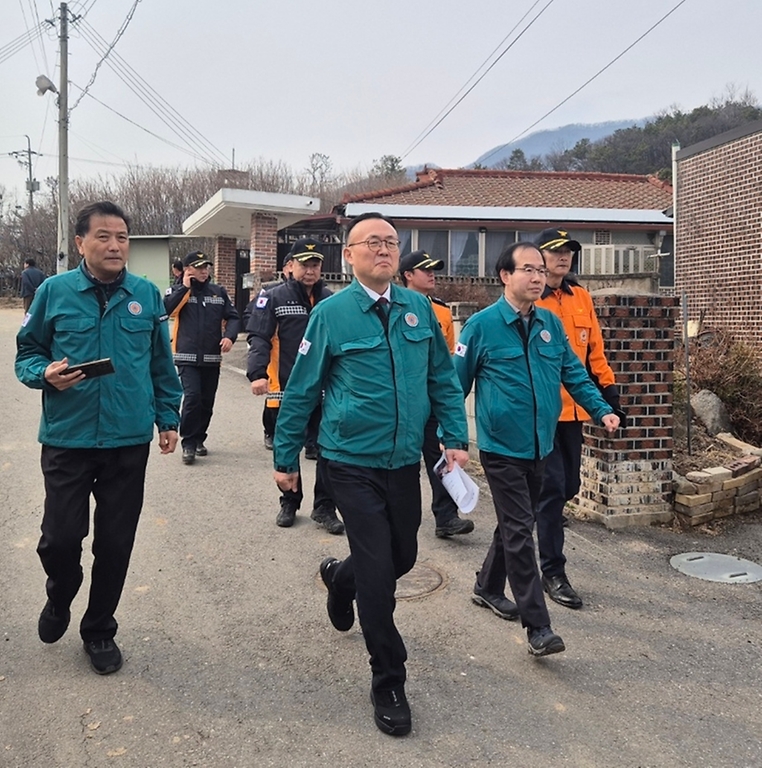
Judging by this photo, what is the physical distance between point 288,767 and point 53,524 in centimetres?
148

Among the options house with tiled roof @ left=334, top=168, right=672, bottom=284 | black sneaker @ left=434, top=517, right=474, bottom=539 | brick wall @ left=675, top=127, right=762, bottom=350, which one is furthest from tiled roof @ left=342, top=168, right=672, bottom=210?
black sneaker @ left=434, top=517, right=474, bottom=539

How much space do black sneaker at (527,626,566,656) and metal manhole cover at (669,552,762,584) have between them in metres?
1.82

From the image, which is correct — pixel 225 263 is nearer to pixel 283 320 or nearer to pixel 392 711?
pixel 283 320

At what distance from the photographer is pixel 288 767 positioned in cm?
268

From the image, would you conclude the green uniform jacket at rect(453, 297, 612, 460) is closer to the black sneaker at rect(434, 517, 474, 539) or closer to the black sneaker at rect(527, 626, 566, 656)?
the black sneaker at rect(527, 626, 566, 656)

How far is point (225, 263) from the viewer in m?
20.0

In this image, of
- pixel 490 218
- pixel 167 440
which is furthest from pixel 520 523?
pixel 490 218

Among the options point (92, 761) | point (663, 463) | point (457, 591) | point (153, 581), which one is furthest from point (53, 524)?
point (663, 463)

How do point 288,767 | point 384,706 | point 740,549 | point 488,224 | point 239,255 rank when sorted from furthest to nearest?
point 488,224 → point 239,255 → point 740,549 → point 384,706 → point 288,767

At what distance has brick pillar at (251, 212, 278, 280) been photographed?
15531 millimetres

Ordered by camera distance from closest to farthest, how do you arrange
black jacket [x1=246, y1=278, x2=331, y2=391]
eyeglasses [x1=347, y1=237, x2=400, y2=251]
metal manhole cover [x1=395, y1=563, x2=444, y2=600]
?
eyeglasses [x1=347, y1=237, x2=400, y2=251] → metal manhole cover [x1=395, y1=563, x2=444, y2=600] → black jacket [x1=246, y1=278, x2=331, y2=391]

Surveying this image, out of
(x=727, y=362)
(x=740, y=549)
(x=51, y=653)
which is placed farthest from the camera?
(x=727, y=362)

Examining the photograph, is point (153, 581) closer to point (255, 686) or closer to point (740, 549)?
point (255, 686)

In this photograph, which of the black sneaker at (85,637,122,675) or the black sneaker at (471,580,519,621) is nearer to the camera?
the black sneaker at (85,637,122,675)
